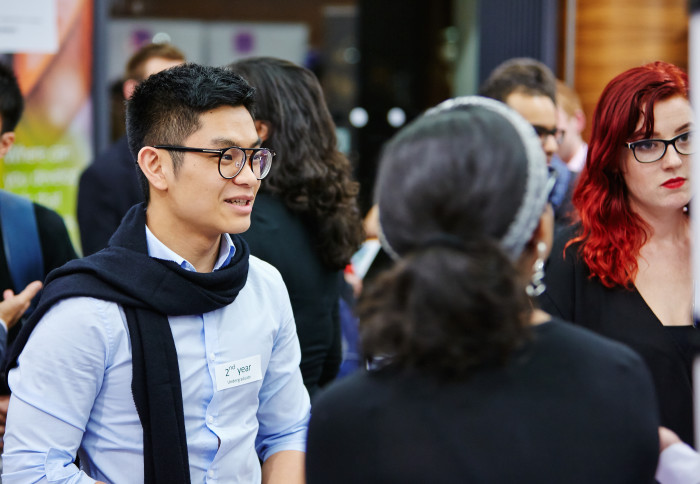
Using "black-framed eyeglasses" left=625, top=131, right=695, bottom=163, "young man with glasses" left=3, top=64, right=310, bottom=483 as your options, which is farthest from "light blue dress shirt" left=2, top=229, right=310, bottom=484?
"black-framed eyeglasses" left=625, top=131, right=695, bottom=163

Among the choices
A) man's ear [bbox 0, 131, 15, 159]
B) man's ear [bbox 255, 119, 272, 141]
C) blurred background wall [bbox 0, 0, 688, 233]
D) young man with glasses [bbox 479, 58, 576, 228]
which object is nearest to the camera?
man's ear [bbox 255, 119, 272, 141]

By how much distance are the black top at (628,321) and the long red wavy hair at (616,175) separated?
0.04 meters

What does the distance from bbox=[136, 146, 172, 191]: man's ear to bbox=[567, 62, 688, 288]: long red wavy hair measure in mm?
1096

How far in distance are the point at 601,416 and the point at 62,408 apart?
106 centimetres

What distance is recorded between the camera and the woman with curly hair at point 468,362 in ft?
3.67

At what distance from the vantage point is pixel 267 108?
2.48 meters

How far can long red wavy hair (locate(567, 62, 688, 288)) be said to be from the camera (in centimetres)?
214

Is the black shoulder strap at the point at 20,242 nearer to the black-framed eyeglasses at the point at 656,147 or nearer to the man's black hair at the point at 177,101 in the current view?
the man's black hair at the point at 177,101

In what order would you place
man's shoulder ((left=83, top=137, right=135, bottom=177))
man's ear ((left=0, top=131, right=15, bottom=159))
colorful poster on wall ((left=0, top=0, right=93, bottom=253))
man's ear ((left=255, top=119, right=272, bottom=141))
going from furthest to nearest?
colorful poster on wall ((left=0, top=0, right=93, bottom=253))
man's shoulder ((left=83, top=137, right=135, bottom=177))
man's ear ((left=0, top=131, right=15, bottom=159))
man's ear ((left=255, top=119, right=272, bottom=141))

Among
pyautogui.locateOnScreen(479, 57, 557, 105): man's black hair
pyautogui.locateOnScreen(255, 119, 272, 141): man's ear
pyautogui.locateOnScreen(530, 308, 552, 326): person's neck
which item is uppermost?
pyautogui.locateOnScreen(479, 57, 557, 105): man's black hair

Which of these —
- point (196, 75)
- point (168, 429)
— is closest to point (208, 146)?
point (196, 75)

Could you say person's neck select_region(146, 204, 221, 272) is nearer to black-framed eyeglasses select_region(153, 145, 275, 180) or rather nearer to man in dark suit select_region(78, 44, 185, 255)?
black-framed eyeglasses select_region(153, 145, 275, 180)

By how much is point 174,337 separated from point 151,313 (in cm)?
8

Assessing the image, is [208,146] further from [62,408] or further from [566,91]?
[566,91]
